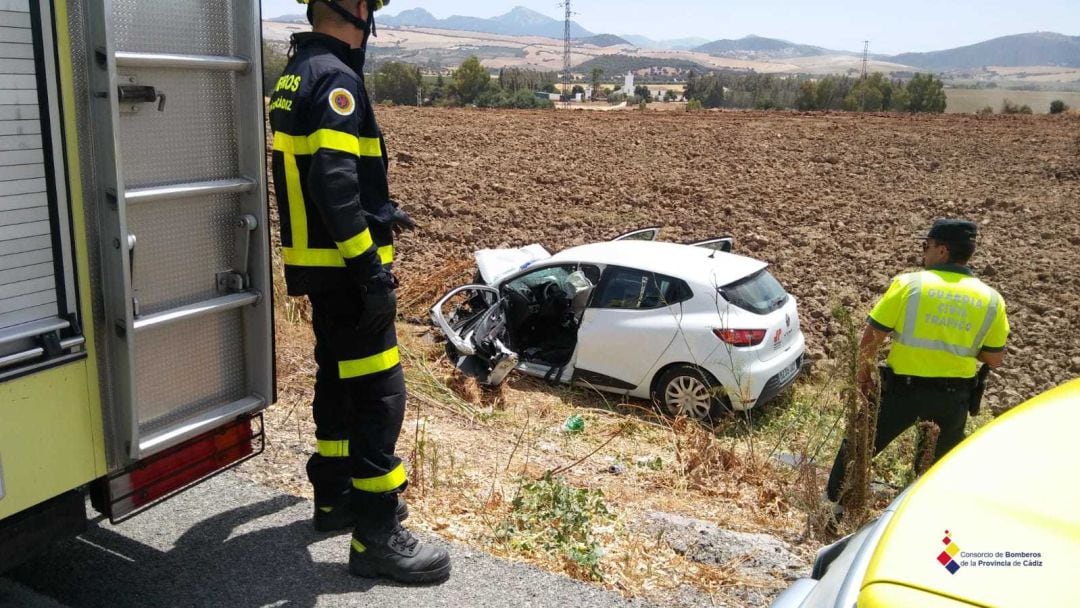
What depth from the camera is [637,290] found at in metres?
8.20

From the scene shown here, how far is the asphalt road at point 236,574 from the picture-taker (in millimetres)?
3410

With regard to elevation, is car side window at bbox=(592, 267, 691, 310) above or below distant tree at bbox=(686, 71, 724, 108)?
below

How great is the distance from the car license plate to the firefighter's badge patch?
5656 mm

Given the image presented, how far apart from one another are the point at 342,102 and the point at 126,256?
2.90ft

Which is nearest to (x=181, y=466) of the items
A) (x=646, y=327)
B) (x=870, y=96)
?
(x=646, y=327)

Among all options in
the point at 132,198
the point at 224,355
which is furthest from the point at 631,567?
the point at 132,198

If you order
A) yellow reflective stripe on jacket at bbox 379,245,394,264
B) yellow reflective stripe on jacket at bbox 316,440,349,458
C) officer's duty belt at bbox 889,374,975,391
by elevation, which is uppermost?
yellow reflective stripe on jacket at bbox 379,245,394,264

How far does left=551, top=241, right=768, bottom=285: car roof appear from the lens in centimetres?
795

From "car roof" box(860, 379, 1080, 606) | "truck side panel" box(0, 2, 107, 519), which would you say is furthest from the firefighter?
"car roof" box(860, 379, 1080, 606)

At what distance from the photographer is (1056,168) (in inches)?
Result: 838

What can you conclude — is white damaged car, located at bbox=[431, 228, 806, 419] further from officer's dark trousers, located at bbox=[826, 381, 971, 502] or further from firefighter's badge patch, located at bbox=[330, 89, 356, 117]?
firefighter's badge patch, located at bbox=[330, 89, 356, 117]

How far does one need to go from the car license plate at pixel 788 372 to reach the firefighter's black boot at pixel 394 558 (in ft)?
16.7

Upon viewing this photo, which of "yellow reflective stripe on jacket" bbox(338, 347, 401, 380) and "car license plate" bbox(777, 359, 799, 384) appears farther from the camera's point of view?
"car license plate" bbox(777, 359, 799, 384)

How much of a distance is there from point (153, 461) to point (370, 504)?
2.62ft
